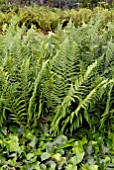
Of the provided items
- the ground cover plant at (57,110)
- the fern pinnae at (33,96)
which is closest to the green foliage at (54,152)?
the ground cover plant at (57,110)

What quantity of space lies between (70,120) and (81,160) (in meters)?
0.30

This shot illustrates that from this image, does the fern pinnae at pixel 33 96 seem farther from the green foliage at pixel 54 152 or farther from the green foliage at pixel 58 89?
the green foliage at pixel 54 152

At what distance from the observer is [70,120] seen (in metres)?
2.66

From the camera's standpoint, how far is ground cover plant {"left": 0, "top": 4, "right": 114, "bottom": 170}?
101 inches

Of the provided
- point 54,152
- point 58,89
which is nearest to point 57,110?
point 58,89

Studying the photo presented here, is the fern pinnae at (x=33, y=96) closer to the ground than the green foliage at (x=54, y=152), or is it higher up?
higher up

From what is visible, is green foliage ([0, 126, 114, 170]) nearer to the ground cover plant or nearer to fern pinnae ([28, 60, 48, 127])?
the ground cover plant

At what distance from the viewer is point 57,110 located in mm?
2674

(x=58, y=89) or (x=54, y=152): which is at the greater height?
(x=58, y=89)

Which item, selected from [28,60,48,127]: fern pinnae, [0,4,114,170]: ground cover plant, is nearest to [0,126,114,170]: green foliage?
[0,4,114,170]: ground cover plant

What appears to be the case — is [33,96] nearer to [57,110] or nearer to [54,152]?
[57,110]

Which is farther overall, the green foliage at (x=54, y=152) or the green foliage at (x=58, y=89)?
the green foliage at (x=58, y=89)

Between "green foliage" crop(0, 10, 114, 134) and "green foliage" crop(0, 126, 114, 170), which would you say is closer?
"green foliage" crop(0, 126, 114, 170)

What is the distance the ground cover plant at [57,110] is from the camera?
257 centimetres
